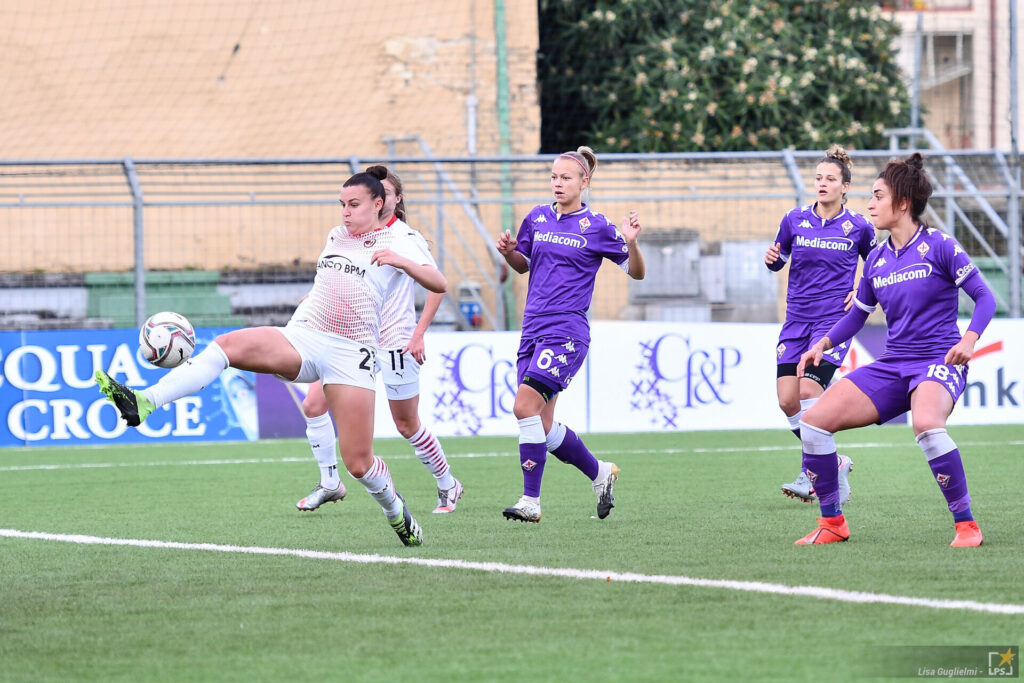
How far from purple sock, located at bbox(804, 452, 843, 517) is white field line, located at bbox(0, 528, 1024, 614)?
1.28 metres

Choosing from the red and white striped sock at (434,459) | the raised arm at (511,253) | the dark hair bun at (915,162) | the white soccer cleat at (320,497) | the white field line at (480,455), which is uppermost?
the dark hair bun at (915,162)

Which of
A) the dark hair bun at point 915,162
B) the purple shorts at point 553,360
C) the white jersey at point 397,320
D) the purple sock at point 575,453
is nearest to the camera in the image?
the dark hair bun at point 915,162

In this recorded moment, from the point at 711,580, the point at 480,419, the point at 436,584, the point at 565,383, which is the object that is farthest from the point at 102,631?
the point at 480,419

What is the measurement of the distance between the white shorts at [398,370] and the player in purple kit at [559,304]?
1.01m

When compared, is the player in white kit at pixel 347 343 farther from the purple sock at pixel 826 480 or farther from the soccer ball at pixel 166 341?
the purple sock at pixel 826 480

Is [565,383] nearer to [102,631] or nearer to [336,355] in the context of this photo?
[336,355]

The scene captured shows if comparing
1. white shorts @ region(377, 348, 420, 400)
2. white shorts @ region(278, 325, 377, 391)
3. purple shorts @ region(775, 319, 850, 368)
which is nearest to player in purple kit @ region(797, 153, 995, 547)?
white shorts @ region(278, 325, 377, 391)

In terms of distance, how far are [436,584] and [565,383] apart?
2.29 m

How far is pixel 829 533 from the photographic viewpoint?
6602mm

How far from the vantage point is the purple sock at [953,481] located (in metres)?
6.41

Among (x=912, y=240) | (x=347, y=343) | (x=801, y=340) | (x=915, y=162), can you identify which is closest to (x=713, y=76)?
(x=801, y=340)

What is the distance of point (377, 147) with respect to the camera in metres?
21.1

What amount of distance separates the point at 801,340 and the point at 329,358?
3.82 meters

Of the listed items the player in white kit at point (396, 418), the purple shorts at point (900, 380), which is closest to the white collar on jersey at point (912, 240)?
the purple shorts at point (900, 380)
